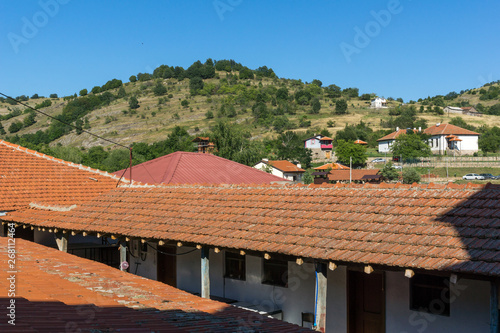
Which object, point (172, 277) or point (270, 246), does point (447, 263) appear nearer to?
point (270, 246)

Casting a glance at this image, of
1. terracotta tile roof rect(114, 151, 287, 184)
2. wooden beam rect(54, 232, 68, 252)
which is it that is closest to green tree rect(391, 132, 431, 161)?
terracotta tile roof rect(114, 151, 287, 184)

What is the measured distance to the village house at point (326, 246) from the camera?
23.6 feet

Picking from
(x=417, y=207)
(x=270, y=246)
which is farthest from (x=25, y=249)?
(x=417, y=207)

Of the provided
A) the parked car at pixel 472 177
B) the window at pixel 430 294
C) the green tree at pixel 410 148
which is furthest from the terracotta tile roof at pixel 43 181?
the green tree at pixel 410 148

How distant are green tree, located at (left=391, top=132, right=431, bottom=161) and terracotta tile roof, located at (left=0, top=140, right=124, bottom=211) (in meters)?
55.4

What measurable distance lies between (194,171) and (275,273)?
1049 cm

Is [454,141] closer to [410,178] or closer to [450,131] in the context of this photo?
[450,131]

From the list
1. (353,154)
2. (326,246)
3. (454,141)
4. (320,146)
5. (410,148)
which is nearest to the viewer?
(326,246)

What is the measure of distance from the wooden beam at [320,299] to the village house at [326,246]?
0.7 inches

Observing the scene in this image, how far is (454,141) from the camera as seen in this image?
74.4m

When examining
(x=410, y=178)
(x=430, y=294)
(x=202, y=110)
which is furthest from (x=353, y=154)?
(x=430, y=294)

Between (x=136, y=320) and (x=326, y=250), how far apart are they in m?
3.62

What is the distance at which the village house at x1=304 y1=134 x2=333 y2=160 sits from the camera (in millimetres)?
79188

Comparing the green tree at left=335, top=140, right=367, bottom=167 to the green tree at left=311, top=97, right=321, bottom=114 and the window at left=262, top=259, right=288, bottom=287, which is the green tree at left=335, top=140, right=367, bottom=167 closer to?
the green tree at left=311, top=97, right=321, bottom=114
